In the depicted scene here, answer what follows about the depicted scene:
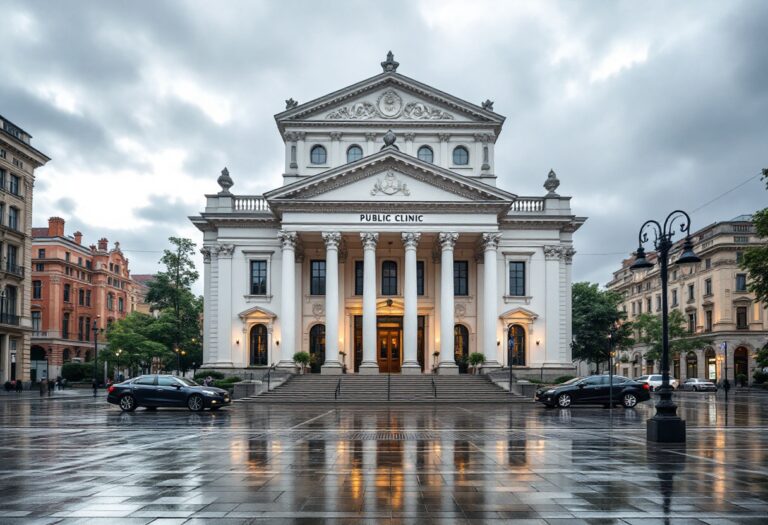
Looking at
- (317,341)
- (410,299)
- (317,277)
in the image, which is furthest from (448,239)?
(317,341)

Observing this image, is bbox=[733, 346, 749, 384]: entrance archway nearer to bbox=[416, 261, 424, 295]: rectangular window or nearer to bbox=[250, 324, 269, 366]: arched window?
bbox=[416, 261, 424, 295]: rectangular window

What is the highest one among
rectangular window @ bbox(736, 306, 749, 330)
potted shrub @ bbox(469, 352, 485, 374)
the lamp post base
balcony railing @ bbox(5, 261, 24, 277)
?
balcony railing @ bbox(5, 261, 24, 277)

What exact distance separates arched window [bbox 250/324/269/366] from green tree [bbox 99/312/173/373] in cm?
1997

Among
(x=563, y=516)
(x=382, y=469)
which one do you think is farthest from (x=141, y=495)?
(x=563, y=516)

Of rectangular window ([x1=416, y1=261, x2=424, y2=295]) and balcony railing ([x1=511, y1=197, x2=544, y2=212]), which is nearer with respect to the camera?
balcony railing ([x1=511, y1=197, x2=544, y2=212])

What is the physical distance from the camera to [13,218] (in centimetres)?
5334

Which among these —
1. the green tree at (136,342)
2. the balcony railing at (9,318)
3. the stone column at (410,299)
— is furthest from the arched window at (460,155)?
the balcony railing at (9,318)

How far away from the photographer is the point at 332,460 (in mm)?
12469

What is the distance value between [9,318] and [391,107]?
32.4m

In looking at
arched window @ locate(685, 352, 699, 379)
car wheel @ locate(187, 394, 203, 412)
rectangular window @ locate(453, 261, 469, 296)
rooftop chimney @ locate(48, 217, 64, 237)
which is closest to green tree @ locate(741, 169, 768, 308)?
rectangular window @ locate(453, 261, 469, 296)

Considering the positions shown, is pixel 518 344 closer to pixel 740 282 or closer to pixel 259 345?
pixel 259 345

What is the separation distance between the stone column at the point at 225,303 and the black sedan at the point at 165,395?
55.6 feet

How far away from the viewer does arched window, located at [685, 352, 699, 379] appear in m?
75.8

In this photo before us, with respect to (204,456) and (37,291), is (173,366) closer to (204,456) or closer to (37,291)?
(37,291)
